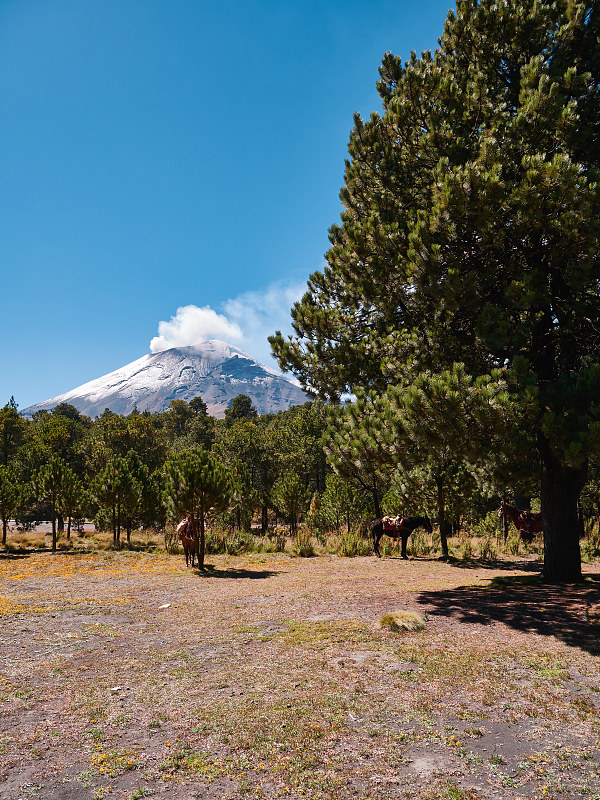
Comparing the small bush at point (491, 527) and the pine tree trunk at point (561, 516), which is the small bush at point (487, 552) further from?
the pine tree trunk at point (561, 516)

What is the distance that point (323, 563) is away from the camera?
16469 millimetres

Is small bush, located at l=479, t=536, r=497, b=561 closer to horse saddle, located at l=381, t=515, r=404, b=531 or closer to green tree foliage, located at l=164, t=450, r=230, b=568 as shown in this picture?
horse saddle, located at l=381, t=515, r=404, b=531

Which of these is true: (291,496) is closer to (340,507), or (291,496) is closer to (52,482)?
(340,507)

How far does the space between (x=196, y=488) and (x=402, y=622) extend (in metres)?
10.2

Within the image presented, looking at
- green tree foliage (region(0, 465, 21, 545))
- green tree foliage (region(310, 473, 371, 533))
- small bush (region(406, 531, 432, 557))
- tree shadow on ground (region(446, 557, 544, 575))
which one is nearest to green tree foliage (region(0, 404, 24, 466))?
green tree foliage (region(0, 465, 21, 545))

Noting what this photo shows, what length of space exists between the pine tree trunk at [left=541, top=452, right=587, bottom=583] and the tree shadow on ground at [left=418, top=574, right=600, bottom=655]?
1.53ft

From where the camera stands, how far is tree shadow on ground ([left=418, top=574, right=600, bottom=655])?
6094mm

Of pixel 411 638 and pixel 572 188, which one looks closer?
pixel 411 638

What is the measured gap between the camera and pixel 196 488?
592 inches

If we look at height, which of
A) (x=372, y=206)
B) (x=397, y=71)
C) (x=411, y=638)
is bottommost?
(x=411, y=638)

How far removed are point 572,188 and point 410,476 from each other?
11182 millimetres

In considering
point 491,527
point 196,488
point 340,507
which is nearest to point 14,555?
point 196,488

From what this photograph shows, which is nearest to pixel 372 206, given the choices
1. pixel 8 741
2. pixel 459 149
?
pixel 459 149

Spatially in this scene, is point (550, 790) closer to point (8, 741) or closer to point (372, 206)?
point (8, 741)
